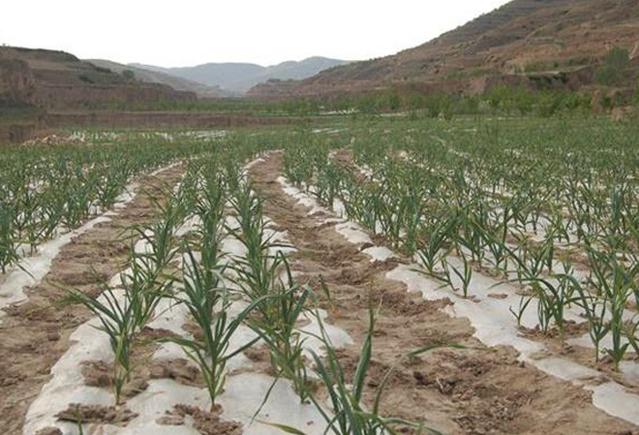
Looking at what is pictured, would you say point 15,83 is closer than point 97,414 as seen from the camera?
No

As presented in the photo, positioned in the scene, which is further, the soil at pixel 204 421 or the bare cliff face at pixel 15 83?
the bare cliff face at pixel 15 83

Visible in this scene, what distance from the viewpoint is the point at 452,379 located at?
2557 millimetres

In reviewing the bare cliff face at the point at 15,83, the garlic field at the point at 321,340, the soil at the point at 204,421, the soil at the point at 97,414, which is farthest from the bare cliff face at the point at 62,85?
the soil at the point at 204,421

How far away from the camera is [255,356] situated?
2711mm

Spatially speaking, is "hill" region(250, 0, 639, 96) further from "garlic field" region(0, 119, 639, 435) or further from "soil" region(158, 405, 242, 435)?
"soil" region(158, 405, 242, 435)

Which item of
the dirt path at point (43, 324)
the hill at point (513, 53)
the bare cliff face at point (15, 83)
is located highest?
the hill at point (513, 53)

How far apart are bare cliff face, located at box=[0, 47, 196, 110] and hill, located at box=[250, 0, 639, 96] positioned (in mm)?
24635

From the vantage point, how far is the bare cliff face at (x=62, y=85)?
1400 inches

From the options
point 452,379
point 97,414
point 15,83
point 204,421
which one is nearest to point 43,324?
point 97,414

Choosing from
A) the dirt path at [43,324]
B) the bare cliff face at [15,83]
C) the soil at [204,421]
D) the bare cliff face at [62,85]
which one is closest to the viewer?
the soil at [204,421]

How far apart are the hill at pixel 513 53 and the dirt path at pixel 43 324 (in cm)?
4783

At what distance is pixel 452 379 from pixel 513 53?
71497 millimetres

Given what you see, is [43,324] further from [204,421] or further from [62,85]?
[62,85]

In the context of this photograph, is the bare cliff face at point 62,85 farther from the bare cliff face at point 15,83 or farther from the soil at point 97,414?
the soil at point 97,414
